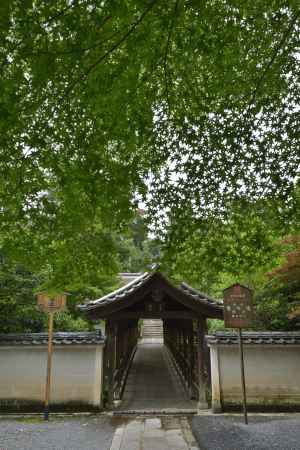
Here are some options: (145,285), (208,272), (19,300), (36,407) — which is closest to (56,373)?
(36,407)

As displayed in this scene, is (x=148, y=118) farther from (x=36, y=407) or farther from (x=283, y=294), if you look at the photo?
(x=283, y=294)

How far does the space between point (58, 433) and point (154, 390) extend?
5.51 metres

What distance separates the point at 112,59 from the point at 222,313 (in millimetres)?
7849

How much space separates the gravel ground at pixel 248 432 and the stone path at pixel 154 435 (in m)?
0.28

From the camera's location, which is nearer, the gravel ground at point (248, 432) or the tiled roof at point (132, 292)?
the gravel ground at point (248, 432)

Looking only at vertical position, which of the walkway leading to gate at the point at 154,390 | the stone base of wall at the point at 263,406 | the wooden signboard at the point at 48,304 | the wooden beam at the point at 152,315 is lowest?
the walkway leading to gate at the point at 154,390


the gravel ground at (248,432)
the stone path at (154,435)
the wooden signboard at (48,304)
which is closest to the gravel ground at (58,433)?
the stone path at (154,435)

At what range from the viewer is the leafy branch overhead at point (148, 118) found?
389cm

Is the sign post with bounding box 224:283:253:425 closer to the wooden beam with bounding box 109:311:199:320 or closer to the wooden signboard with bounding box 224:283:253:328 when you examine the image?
the wooden signboard with bounding box 224:283:253:328

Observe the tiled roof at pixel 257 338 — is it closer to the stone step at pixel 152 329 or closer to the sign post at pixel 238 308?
the sign post at pixel 238 308

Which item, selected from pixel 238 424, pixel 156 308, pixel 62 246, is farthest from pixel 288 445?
pixel 62 246

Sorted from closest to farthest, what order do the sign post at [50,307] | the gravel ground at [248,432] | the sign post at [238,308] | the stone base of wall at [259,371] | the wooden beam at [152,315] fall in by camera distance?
the gravel ground at [248,432] → the sign post at [238,308] → the sign post at [50,307] → the stone base of wall at [259,371] → the wooden beam at [152,315]

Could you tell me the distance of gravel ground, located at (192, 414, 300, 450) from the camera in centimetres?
669

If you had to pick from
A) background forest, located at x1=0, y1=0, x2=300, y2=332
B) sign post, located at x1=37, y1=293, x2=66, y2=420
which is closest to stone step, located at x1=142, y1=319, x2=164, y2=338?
sign post, located at x1=37, y1=293, x2=66, y2=420
